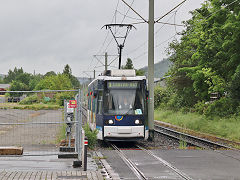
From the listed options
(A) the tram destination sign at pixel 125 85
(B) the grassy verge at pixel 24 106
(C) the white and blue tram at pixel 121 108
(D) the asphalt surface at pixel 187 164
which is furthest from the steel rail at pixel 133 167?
(A) the tram destination sign at pixel 125 85

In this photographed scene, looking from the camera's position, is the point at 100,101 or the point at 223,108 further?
the point at 223,108

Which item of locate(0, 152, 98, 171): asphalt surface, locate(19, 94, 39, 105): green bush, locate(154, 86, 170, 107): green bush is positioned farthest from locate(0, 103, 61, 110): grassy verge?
locate(154, 86, 170, 107): green bush

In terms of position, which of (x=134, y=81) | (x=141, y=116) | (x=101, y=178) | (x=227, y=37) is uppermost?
(x=227, y=37)

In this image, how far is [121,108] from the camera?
55.5 ft

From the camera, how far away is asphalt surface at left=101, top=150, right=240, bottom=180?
9.70 metres

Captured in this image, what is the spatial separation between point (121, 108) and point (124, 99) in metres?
0.40

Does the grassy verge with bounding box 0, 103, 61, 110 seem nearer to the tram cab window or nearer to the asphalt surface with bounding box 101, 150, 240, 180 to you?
the asphalt surface with bounding box 101, 150, 240, 180

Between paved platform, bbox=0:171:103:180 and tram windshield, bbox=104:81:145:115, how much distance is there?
7.52 metres

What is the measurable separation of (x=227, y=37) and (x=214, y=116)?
5450mm

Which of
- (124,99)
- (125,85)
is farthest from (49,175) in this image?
(125,85)

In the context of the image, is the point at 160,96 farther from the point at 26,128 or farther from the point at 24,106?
the point at 24,106

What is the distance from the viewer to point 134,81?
1727cm

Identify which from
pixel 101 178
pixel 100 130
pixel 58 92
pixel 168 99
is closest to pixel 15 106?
pixel 58 92

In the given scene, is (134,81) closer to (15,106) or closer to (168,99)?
(15,106)
